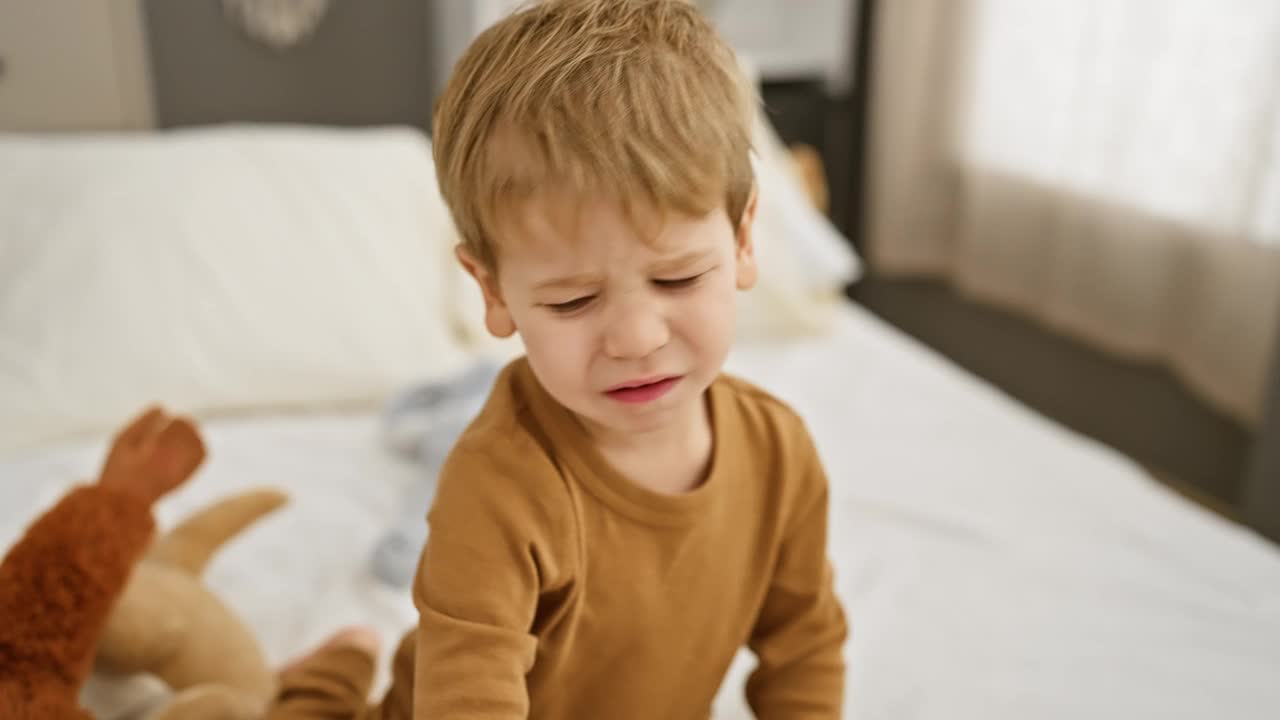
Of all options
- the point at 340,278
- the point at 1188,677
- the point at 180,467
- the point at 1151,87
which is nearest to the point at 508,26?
the point at 180,467

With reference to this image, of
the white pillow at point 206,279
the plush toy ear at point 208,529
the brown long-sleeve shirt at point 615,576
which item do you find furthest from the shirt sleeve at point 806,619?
the white pillow at point 206,279

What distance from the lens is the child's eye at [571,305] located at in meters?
→ 0.62

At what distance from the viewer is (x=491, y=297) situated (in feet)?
2.20

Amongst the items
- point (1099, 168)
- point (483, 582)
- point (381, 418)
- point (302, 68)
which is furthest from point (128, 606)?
point (1099, 168)

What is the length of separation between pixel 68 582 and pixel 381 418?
68 cm

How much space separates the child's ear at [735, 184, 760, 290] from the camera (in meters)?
0.69

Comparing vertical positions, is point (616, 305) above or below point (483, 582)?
above

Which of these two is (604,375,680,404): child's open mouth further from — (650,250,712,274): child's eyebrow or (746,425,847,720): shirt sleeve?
(746,425,847,720): shirt sleeve

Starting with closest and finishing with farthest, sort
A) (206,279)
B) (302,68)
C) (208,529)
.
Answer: (208,529) → (206,279) → (302,68)

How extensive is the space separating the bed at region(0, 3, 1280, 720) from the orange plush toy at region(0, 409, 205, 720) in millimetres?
229

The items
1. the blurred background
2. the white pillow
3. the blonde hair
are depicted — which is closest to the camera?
the blonde hair

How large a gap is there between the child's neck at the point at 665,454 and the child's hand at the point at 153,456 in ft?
1.33

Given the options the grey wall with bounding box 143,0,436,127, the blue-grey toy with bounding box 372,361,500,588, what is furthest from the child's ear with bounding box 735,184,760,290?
the grey wall with bounding box 143,0,436,127

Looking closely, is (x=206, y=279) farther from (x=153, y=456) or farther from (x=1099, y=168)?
(x=1099, y=168)
